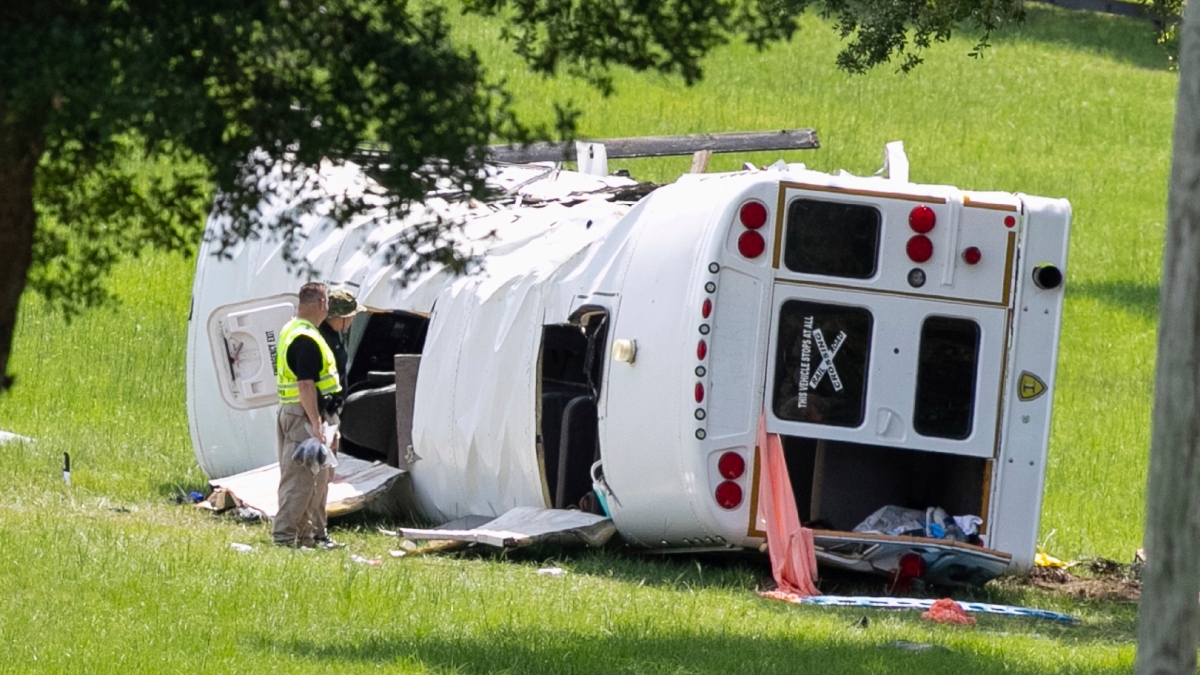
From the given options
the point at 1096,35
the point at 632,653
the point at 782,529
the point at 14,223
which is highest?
Answer: the point at 1096,35

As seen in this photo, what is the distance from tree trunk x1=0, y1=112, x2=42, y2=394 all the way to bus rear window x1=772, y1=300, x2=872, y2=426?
605cm

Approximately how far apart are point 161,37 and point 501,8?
1197mm

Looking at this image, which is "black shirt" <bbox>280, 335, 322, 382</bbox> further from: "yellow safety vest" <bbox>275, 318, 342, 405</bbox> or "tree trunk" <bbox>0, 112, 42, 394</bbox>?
"tree trunk" <bbox>0, 112, 42, 394</bbox>

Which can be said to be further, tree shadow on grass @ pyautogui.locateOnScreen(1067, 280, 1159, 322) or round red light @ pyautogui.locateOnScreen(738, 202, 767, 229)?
tree shadow on grass @ pyautogui.locateOnScreen(1067, 280, 1159, 322)

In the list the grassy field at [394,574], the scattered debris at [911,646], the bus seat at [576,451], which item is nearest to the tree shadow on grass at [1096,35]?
the grassy field at [394,574]

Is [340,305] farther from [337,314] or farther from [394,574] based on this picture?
[394,574]

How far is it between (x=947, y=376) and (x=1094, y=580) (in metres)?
2.37

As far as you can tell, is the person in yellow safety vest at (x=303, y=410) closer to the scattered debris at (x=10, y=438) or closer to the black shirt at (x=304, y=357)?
the black shirt at (x=304, y=357)

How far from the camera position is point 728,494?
10445 mm

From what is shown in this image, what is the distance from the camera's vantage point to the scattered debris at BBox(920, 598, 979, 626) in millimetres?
9742

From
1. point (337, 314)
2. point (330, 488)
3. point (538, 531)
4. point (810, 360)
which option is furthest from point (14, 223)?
point (330, 488)

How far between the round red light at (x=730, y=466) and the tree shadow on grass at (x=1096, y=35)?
42317 millimetres

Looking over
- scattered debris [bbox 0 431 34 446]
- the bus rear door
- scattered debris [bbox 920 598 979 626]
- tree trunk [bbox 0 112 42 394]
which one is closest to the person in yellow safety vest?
the bus rear door

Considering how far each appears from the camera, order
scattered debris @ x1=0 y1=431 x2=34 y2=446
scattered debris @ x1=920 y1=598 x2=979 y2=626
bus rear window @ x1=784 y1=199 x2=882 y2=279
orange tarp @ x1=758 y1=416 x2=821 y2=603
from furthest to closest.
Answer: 1. scattered debris @ x1=0 y1=431 x2=34 y2=446
2. bus rear window @ x1=784 y1=199 x2=882 y2=279
3. orange tarp @ x1=758 y1=416 x2=821 y2=603
4. scattered debris @ x1=920 y1=598 x2=979 y2=626
